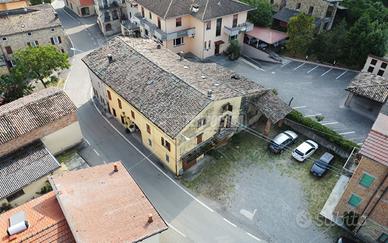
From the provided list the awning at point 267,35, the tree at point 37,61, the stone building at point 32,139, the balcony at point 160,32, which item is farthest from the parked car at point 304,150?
the tree at point 37,61

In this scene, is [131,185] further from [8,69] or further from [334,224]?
[8,69]

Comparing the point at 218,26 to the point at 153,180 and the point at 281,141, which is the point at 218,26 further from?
the point at 153,180

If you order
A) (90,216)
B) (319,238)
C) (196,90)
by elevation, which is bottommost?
(319,238)

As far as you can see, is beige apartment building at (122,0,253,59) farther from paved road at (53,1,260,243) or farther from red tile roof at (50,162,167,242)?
red tile roof at (50,162,167,242)

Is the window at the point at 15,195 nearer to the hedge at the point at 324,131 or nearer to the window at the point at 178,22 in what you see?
the hedge at the point at 324,131

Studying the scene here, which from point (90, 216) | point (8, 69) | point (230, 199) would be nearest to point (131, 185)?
point (90, 216)

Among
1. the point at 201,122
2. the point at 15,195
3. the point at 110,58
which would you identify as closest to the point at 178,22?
the point at 110,58
